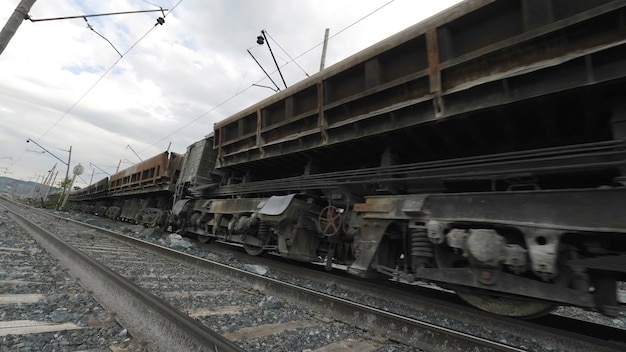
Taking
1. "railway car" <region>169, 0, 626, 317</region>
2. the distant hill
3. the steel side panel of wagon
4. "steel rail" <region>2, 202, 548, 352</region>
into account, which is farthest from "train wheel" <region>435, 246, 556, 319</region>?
the distant hill

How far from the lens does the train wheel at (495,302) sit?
2641 millimetres

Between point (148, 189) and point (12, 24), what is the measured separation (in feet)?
28.7

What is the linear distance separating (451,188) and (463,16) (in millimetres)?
1908

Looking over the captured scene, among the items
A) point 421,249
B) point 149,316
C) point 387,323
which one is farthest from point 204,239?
A: point 387,323

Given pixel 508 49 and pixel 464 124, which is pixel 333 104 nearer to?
pixel 464 124

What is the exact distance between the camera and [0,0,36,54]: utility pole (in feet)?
15.8

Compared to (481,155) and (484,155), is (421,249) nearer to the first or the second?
(484,155)

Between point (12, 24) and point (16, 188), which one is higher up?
point (16, 188)

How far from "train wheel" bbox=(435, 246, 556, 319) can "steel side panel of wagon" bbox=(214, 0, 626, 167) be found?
1459 millimetres

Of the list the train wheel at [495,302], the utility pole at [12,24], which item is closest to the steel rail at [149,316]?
the train wheel at [495,302]

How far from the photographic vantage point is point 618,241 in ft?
7.91

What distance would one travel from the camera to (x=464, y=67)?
3.14m

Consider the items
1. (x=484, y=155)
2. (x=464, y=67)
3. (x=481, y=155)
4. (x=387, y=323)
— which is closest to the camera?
(x=387, y=323)

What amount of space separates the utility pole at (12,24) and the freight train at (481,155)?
438 cm
